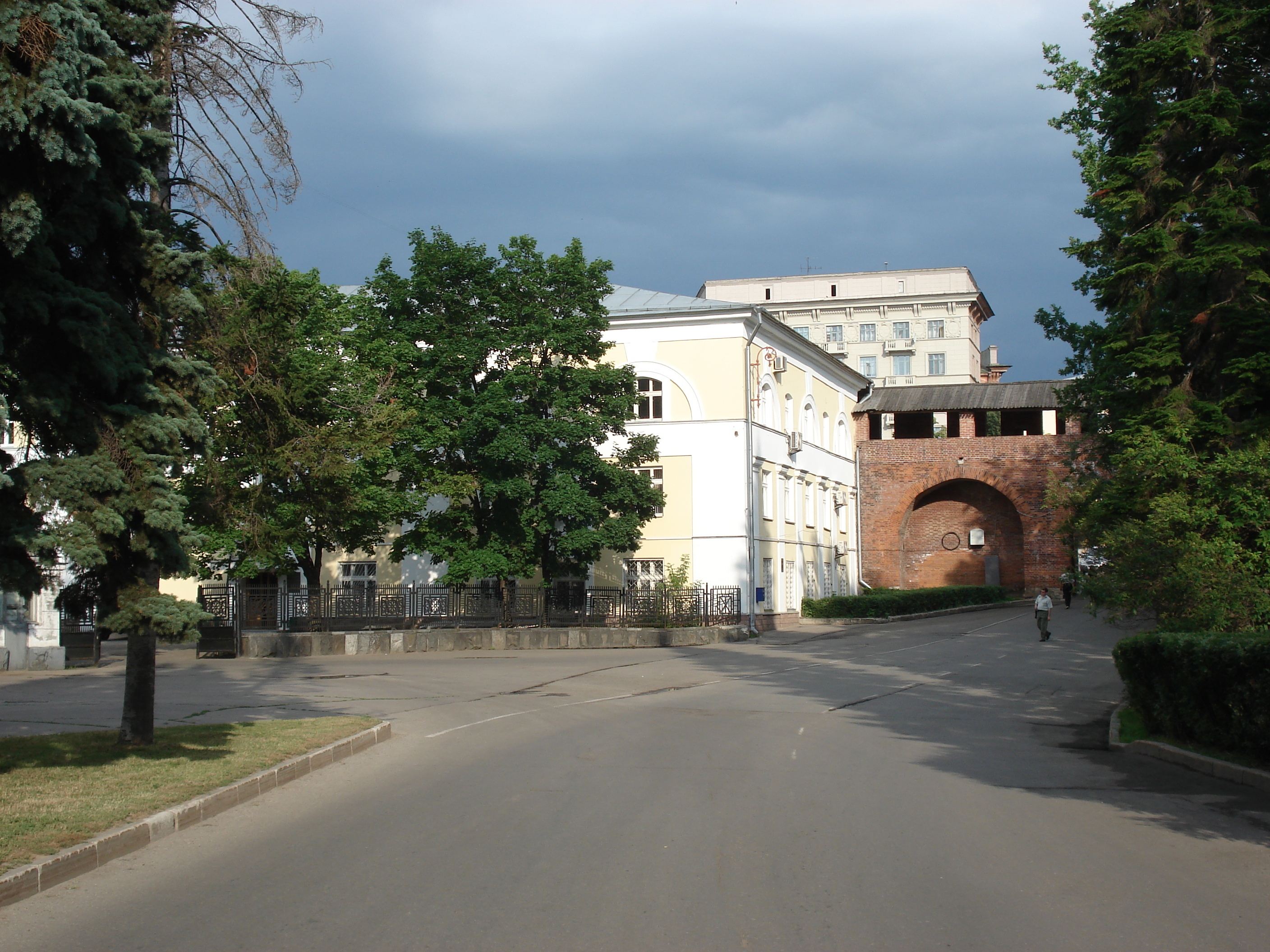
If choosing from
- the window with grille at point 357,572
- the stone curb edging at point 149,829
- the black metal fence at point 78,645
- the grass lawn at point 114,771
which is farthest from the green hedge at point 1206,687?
the window with grille at point 357,572

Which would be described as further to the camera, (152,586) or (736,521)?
(736,521)

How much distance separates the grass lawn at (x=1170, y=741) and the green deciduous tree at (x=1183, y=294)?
51.9 inches

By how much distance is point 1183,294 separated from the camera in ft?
54.0

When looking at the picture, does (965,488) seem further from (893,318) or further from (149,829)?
(149,829)

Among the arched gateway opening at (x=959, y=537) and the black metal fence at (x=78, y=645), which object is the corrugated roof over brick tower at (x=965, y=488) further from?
the black metal fence at (x=78, y=645)

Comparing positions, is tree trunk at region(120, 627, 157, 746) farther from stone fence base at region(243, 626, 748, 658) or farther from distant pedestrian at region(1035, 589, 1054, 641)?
Answer: distant pedestrian at region(1035, 589, 1054, 641)

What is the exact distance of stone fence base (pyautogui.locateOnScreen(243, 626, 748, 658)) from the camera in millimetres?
26844

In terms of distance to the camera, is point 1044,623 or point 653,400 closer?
point 1044,623

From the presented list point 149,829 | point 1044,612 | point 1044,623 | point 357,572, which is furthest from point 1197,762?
point 357,572

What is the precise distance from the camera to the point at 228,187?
11336mm

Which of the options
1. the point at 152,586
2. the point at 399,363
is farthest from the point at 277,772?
the point at 399,363

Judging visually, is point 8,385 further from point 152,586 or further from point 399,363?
point 399,363

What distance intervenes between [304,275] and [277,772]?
22736 millimetres

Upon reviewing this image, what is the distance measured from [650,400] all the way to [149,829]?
32256mm
